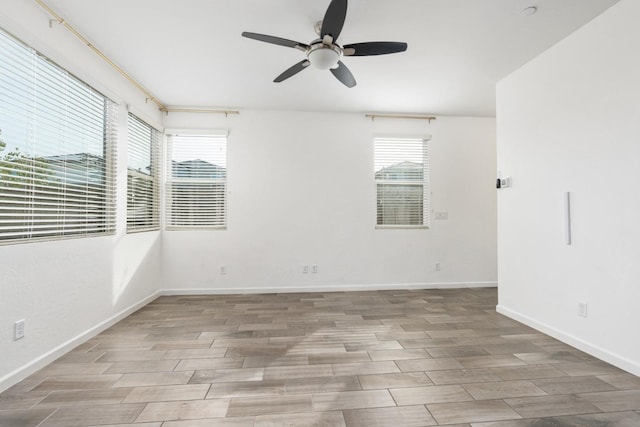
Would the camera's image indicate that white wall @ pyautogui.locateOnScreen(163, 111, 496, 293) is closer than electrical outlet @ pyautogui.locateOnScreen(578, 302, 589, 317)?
No

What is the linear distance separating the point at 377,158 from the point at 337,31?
107 inches

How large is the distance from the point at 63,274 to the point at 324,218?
306 centimetres

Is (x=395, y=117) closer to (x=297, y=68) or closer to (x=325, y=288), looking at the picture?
(x=297, y=68)

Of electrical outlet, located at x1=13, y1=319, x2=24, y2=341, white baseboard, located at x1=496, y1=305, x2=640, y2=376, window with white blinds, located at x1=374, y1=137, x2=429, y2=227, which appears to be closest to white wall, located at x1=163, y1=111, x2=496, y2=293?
window with white blinds, located at x1=374, y1=137, x2=429, y2=227

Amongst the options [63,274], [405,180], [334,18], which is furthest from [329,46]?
[405,180]

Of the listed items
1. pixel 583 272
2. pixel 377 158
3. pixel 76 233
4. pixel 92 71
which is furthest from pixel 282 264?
pixel 583 272

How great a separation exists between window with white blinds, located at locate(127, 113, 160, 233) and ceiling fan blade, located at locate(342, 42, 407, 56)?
8.98ft

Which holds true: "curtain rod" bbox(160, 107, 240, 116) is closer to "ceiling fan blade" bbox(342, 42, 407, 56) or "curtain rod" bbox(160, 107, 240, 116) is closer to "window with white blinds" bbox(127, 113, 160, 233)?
"window with white blinds" bbox(127, 113, 160, 233)

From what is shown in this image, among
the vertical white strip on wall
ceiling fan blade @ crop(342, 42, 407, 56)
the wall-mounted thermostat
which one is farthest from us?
the wall-mounted thermostat

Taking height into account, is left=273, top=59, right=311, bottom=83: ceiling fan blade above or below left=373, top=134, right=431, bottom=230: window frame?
above

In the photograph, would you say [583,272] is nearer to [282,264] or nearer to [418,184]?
[418,184]

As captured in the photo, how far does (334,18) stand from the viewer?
2.06 m

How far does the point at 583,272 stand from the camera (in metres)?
2.59

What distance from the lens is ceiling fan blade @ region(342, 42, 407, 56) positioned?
234 centimetres
